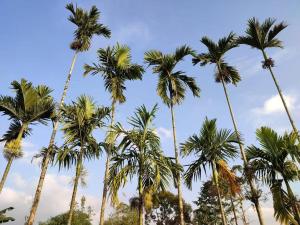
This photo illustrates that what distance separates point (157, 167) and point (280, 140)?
5887mm

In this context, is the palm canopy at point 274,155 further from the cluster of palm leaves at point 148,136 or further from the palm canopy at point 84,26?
the palm canopy at point 84,26

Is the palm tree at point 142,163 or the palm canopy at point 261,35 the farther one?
the palm canopy at point 261,35

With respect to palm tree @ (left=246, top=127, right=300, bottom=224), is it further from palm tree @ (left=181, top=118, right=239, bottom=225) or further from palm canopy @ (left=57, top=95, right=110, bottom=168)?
palm canopy @ (left=57, top=95, right=110, bottom=168)

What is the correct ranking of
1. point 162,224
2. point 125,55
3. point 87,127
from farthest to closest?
point 162,224
point 125,55
point 87,127

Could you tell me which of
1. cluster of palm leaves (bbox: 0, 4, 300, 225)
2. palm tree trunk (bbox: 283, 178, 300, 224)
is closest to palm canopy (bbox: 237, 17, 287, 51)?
cluster of palm leaves (bbox: 0, 4, 300, 225)

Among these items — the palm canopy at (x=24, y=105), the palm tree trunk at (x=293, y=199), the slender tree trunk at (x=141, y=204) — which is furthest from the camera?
the palm canopy at (x=24, y=105)

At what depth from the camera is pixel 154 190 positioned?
983 cm

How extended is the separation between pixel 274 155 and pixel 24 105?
501 inches

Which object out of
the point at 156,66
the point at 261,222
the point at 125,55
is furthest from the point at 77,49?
the point at 261,222

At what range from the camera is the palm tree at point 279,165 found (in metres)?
11.6

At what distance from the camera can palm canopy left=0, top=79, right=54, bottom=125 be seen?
15.8 metres

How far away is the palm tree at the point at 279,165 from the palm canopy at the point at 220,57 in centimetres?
660

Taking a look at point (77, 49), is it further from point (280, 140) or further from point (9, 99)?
point (280, 140)

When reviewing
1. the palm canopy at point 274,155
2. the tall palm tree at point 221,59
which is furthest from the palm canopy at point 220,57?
the palm canopy at point 274,155
